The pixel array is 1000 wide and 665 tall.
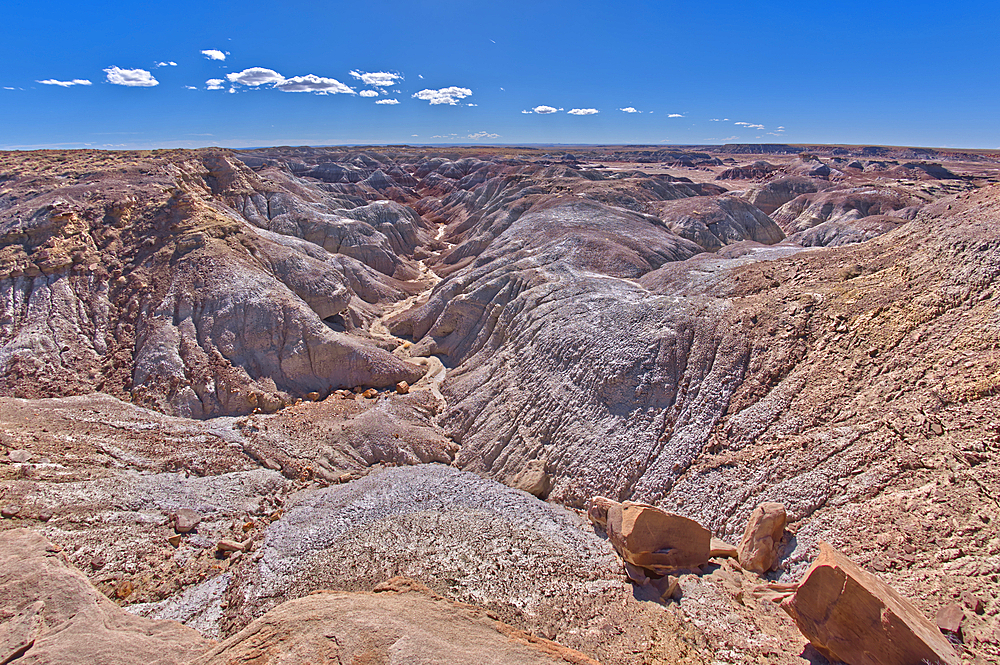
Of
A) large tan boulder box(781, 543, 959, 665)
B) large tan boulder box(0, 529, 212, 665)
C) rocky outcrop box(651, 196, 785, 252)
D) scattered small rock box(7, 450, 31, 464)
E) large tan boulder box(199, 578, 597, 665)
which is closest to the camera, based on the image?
large tan boulder box(781, 543, 959, 665)

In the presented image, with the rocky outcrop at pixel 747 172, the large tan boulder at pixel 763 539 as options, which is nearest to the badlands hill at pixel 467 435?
the large tan boulder at pixel 763 539

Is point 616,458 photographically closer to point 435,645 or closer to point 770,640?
point 770,640

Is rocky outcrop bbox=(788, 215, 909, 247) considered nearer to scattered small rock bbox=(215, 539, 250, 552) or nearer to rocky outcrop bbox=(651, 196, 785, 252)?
rocky outcrop bbox=(651, 196, 785, 252)

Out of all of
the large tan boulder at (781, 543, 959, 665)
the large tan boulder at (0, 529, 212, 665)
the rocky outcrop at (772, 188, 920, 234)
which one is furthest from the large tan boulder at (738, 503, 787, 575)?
the rocky outcrop at (772, 188, 920, 234)

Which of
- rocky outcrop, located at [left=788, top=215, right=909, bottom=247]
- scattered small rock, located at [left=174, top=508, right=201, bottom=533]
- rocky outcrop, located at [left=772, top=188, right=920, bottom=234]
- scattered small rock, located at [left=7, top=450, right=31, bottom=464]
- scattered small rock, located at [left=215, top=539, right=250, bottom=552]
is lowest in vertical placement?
scattered small rock, located at [left=215, top=539, right=250, bottom=552]

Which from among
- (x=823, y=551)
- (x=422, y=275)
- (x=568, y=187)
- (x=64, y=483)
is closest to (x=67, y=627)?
(x=64, y=483)
